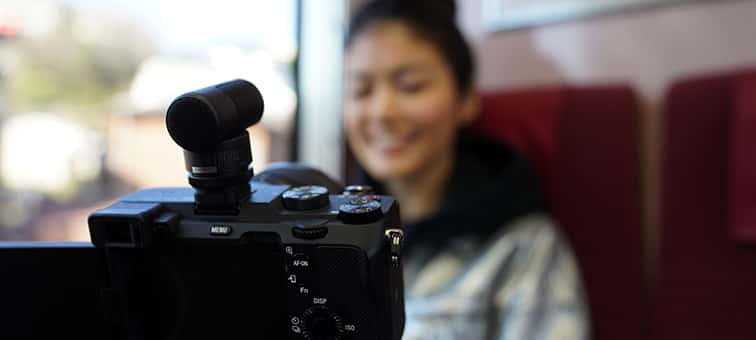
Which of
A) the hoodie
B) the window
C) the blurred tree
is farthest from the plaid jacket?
the blurred tree

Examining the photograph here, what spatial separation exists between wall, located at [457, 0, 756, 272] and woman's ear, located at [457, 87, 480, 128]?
0.20 meters

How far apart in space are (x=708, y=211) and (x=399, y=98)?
2.02 feet

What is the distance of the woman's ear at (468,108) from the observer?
1.10 m

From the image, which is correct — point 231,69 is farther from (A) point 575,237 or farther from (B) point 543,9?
(A) point 575,237

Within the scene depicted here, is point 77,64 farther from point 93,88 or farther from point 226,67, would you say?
point 226,67

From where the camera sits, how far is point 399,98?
100 centimetres

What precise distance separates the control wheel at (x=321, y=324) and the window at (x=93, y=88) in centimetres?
47

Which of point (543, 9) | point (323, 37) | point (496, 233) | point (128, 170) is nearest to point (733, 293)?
point (496, 233)

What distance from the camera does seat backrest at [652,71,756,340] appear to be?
904 millimetres

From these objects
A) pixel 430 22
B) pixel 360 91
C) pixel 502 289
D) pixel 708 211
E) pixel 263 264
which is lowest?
pixel 502 289

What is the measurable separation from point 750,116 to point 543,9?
0.49 metres

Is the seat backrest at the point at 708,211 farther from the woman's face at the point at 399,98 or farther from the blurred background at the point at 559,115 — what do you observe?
the woman's face at the point at 399,98

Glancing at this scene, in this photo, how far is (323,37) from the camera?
131 centimetres

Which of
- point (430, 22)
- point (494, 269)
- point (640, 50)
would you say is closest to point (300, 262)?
point (494, 269)
